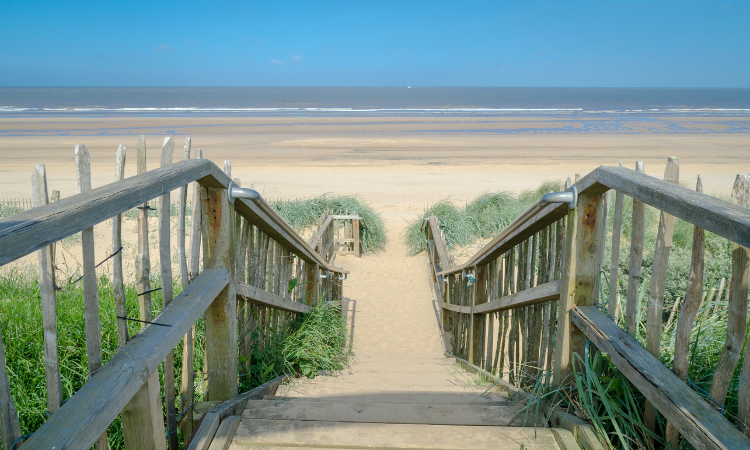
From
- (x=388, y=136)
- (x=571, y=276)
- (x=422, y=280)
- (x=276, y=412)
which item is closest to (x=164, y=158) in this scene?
(x=276, y=412)

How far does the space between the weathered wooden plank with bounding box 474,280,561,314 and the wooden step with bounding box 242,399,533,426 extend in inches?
23.1

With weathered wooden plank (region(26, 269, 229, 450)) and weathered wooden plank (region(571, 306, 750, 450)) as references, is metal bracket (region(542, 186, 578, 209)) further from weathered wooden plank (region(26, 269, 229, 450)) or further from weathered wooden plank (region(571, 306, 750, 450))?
weathered wooden plank (region(26, 269, 229, 450))

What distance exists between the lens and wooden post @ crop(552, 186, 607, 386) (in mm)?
2229

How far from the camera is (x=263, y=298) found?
2.98 meters

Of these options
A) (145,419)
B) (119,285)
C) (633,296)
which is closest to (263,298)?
(119,285)

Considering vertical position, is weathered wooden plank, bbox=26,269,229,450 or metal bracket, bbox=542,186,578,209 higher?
metal bracket, bbox=542,186,578,209

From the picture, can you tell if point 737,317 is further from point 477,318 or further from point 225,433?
point 477,318

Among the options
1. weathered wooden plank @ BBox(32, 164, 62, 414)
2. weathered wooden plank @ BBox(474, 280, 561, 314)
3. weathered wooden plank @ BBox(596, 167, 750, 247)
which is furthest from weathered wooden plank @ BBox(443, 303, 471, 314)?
weathered wooden plank @ BBox(32, 164, 62, 414)

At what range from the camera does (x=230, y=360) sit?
2.35 m

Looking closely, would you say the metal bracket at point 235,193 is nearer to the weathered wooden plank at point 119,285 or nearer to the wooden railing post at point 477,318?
the weathered wooden plank at point 119,285

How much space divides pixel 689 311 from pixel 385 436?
124 centimetres

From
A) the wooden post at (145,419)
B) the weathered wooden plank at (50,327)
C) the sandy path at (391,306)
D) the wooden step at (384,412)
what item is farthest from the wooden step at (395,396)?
the sandy path at (391,306)

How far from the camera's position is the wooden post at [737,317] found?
1.47 metres

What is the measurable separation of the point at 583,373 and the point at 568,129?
37850mm
